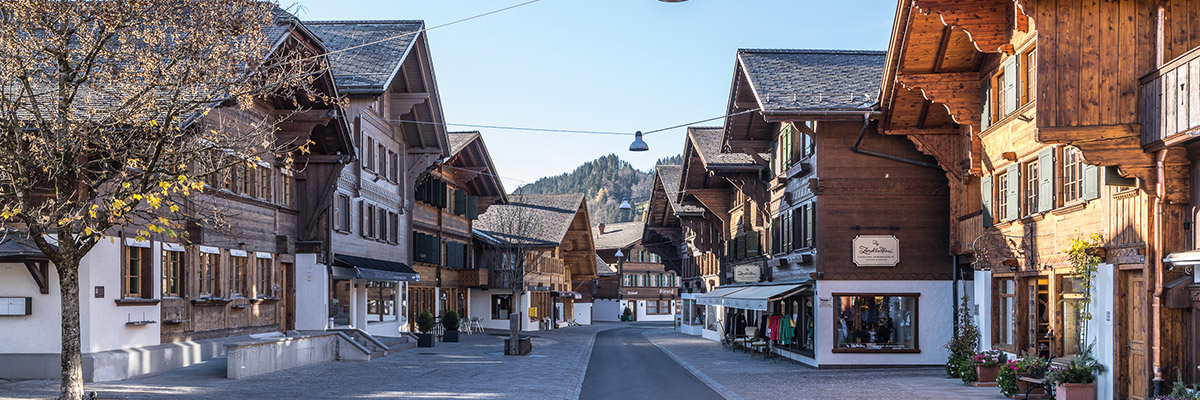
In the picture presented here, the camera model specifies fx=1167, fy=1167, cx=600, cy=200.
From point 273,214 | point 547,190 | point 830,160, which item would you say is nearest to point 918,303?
point 830,160

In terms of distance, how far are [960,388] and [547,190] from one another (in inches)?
6473

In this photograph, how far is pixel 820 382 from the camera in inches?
930

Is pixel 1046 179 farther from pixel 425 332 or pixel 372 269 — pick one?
pixel 425 332

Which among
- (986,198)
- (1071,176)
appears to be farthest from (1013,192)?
(1071,176)

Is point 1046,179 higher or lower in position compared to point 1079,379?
higher

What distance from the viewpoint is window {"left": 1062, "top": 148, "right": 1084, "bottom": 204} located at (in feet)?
61.1

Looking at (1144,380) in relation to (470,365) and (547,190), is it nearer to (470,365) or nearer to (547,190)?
(470,365)

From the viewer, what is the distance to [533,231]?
211 ft

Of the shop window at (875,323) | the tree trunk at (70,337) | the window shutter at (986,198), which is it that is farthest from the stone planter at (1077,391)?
the tree trunk at (70,337)

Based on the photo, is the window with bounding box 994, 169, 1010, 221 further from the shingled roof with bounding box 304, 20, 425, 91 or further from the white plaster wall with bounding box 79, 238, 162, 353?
the white plaster wall with bounding box 79, 238, 162, 353

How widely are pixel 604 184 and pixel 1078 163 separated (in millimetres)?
169919

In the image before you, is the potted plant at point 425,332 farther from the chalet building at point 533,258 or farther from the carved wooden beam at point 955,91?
the carved wooden beam at point 955,91

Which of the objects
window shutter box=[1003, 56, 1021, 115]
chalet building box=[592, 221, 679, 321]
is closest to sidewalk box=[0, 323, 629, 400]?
window shutter box=[1003, 56, 1021, 115]

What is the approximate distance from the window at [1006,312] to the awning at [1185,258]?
286 inches
